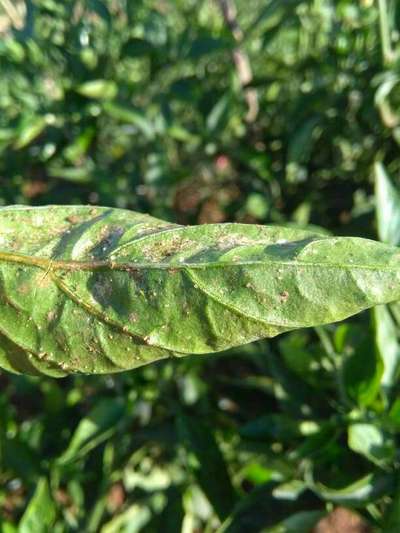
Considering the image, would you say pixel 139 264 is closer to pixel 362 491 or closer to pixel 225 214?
pixel 362 491

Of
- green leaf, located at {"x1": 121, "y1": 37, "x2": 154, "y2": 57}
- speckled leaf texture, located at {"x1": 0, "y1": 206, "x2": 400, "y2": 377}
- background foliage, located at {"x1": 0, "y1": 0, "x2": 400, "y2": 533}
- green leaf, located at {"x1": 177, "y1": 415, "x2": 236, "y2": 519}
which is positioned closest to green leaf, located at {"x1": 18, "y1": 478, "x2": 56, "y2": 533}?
background foliage, located at {"x1": 0, "y1": 0, "x2": 400, "y2": 533}

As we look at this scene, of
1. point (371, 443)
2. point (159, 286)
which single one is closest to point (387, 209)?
point (371, 443)

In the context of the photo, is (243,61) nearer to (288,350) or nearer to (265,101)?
(265,101)

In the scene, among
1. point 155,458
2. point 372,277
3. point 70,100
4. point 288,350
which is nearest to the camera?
point 372,277

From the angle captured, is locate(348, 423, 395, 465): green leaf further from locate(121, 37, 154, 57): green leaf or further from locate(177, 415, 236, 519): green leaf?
locate(121, 37, 154, 57): green leaf

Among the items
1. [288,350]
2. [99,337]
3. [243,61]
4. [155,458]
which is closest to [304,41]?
[243,61]

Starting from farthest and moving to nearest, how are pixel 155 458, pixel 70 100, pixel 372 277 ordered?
pixel 155 458, pixel 70 100, pixel 372 277
